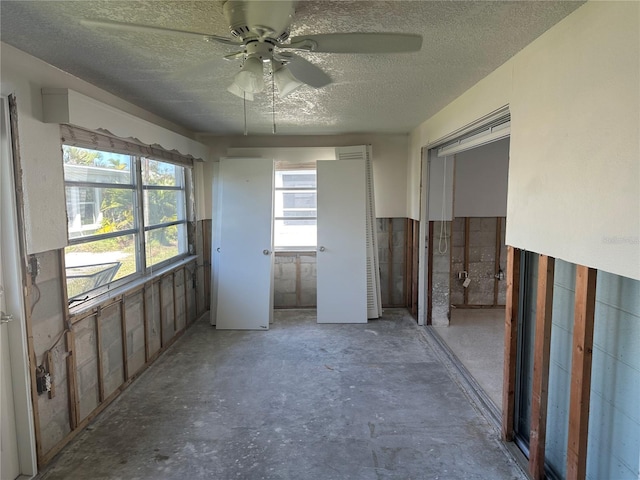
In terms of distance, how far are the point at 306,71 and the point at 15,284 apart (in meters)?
1.95

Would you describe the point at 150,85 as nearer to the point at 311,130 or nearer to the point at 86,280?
the point at 86,280

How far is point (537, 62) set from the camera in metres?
2.03

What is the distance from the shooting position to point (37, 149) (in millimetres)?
2275

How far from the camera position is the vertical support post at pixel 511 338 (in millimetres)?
2355

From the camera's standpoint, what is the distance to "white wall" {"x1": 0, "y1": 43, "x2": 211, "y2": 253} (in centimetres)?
213

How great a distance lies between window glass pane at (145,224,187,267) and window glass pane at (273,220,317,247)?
4.13 feet

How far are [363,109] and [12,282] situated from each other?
117 inches

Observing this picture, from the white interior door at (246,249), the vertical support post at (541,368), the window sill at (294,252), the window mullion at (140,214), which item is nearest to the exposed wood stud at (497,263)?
the window sill at (294,252)

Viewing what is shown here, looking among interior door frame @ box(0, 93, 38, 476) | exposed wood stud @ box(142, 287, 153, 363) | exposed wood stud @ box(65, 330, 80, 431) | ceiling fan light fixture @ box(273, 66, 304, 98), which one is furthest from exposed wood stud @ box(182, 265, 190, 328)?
ceiling fan light fixture @ box(273, 66, 304, 98)

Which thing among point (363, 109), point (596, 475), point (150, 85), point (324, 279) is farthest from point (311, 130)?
point (596, 475)

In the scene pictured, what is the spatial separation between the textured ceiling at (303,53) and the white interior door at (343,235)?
124 cm

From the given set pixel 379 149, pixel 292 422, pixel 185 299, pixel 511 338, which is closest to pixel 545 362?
pixel 511 338

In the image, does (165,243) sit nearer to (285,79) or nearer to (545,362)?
(285,79)

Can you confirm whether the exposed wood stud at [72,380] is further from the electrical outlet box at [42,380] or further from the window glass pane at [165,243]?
the window glass pane at [165,243]
